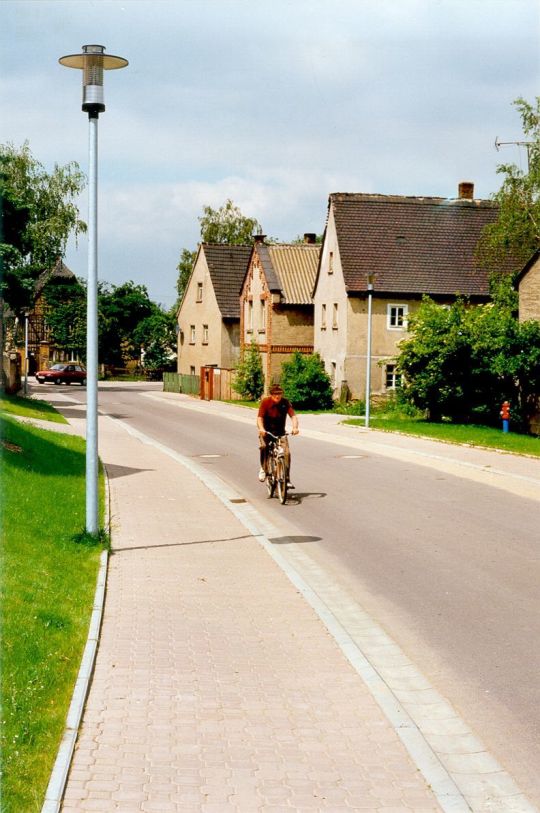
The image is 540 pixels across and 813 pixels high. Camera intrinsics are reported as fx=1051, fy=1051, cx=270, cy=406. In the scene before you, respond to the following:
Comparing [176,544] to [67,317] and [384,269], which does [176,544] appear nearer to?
[384,269]

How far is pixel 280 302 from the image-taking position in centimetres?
5456

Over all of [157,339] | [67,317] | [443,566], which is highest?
[67,317]

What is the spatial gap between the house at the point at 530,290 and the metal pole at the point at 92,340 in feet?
76.2

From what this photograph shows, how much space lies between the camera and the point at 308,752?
17.8ft

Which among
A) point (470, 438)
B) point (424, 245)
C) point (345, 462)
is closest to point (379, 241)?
point (424, 245)

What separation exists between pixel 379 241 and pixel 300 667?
42368mm

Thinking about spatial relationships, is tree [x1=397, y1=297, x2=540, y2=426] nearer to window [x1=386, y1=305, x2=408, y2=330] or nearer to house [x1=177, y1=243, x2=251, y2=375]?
window [x1=386, y1=305, x2=408, y2=330]

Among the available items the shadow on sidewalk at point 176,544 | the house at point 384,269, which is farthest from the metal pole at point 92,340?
the house at point 384,269

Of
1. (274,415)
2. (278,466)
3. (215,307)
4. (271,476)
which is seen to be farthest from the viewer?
(215,307)

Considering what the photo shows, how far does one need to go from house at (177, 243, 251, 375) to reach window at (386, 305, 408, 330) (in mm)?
16207

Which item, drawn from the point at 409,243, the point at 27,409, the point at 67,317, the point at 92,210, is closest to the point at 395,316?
the point at 409,243

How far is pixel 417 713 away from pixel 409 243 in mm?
43801

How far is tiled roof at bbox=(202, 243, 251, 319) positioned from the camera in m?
63.7

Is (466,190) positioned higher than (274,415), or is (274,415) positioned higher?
(466,190)
